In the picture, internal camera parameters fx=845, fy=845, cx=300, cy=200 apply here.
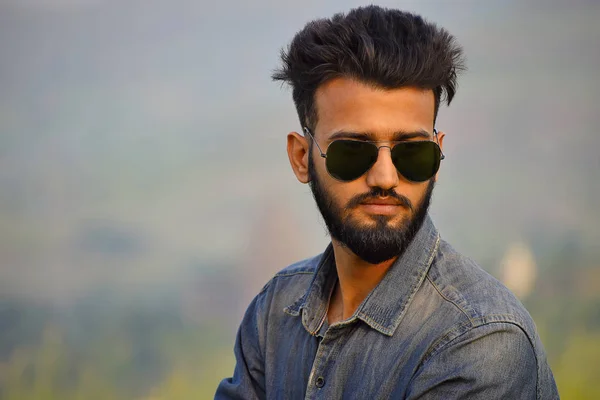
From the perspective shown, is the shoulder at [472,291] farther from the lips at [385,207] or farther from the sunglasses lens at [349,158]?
the sunglasses lens at [349,158]

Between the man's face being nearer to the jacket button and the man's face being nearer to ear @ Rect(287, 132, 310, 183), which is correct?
ear @ Rect(287, 132, 310, 183)

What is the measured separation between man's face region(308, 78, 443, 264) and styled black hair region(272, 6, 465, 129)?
0.04 m

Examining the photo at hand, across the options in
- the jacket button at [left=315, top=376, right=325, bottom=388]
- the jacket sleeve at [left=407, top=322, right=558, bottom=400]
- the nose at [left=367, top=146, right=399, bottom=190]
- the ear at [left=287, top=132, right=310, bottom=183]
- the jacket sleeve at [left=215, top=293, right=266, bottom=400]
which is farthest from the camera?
the jacket sleeve at [left=215, top=293, right=266, bottom=400]

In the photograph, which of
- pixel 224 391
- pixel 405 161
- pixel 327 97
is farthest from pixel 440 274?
pixel 224 391

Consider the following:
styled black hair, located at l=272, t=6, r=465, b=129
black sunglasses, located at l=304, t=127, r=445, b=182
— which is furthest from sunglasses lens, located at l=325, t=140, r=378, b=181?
styled black hair, located at l=272, t=6, r=465, b=129

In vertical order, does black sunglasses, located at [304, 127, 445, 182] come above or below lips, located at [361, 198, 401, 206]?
above

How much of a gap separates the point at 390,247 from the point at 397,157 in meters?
0.24

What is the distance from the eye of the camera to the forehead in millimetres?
2229

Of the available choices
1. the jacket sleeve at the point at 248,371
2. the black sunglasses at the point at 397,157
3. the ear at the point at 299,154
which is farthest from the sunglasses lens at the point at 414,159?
the jacket sleeve at the point at 248,371

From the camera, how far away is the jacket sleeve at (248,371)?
271cm

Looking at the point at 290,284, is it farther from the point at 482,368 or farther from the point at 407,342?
the point at 482,368

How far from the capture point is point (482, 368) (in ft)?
6.62

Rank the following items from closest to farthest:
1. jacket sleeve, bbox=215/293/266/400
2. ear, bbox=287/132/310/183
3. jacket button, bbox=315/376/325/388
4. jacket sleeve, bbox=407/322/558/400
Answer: jacket sleeve, bbox=407/322/558/400
jacket button, bbox=315/376/325/388
ear, bbox=287/132/310/183
jacket sleeve, bbox=215/293/266/400

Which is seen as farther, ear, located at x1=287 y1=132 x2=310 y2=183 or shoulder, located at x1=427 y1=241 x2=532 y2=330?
ear, located at x1=287 y1=132 x2=310 y2=183
